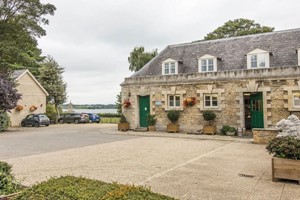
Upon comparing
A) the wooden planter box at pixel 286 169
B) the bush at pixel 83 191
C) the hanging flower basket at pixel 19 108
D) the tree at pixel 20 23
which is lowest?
the wooden planter box at pixel 286 169

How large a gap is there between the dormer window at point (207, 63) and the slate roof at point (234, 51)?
15.4 inches

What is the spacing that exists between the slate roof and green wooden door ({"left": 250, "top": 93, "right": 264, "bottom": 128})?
2343 millimetres

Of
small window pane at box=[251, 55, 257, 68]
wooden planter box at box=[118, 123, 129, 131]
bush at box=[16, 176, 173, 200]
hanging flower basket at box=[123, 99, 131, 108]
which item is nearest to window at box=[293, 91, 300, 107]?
small window pane at box=[251, 55, 257, 68]

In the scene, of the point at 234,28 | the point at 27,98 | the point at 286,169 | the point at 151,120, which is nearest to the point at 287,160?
the point at 286,169

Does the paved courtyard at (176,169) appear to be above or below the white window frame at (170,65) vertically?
below

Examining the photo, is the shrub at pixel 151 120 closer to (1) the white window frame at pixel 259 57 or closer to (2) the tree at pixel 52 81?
(1) the white window frame at pixel 259 57

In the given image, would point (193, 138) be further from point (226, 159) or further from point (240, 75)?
point (226, 159)

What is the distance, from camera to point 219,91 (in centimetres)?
1855

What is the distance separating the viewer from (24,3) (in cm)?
2358

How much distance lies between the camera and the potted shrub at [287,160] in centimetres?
665

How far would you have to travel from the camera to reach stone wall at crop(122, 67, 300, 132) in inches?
659

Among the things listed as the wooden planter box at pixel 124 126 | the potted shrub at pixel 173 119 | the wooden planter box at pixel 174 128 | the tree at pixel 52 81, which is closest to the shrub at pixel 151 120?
the potted shrub at pixel 173 119

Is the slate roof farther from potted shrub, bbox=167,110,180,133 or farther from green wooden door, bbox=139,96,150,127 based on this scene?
potted shrub, bbox=167,110,180,133

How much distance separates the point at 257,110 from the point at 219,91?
280 cm
